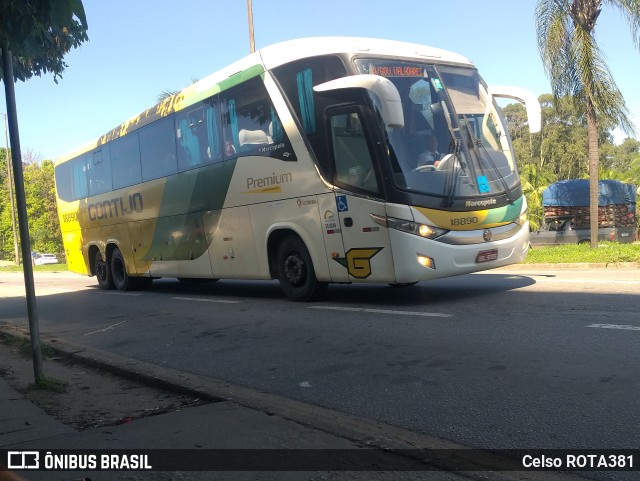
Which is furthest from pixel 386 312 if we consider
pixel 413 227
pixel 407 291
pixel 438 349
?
pixel 438 349

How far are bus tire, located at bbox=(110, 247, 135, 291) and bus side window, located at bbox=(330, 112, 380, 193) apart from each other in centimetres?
852

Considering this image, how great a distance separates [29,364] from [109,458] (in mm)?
3707

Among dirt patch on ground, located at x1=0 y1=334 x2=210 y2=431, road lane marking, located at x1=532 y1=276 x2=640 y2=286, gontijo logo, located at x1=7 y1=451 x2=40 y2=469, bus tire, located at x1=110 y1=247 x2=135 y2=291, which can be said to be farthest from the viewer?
bus tire, located at x1=110 y1=247 x2=135 y2=291

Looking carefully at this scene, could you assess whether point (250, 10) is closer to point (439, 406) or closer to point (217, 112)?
point (217, 112)

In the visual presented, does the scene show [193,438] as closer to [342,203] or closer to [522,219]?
[342,203]

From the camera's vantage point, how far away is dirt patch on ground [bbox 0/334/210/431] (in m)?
4.77

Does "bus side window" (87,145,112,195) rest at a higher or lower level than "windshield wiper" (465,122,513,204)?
higher

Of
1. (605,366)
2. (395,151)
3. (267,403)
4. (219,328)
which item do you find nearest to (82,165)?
(219,328)

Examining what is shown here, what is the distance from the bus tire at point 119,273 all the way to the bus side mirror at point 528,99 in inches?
390

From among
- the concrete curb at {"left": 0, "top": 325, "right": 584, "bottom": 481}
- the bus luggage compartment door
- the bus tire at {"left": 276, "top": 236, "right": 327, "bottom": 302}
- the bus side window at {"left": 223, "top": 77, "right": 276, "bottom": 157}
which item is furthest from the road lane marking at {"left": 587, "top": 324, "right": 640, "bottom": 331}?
the bus side window at {"left": 223, "top": 77, "right": 276, "bottom": 157}

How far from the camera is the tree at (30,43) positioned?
398cm

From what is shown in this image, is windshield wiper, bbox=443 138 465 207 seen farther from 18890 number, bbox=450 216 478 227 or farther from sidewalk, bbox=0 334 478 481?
sidewalk, bbox=0 334 478 481

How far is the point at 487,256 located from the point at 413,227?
4.23ft

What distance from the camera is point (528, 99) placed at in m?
9.51
